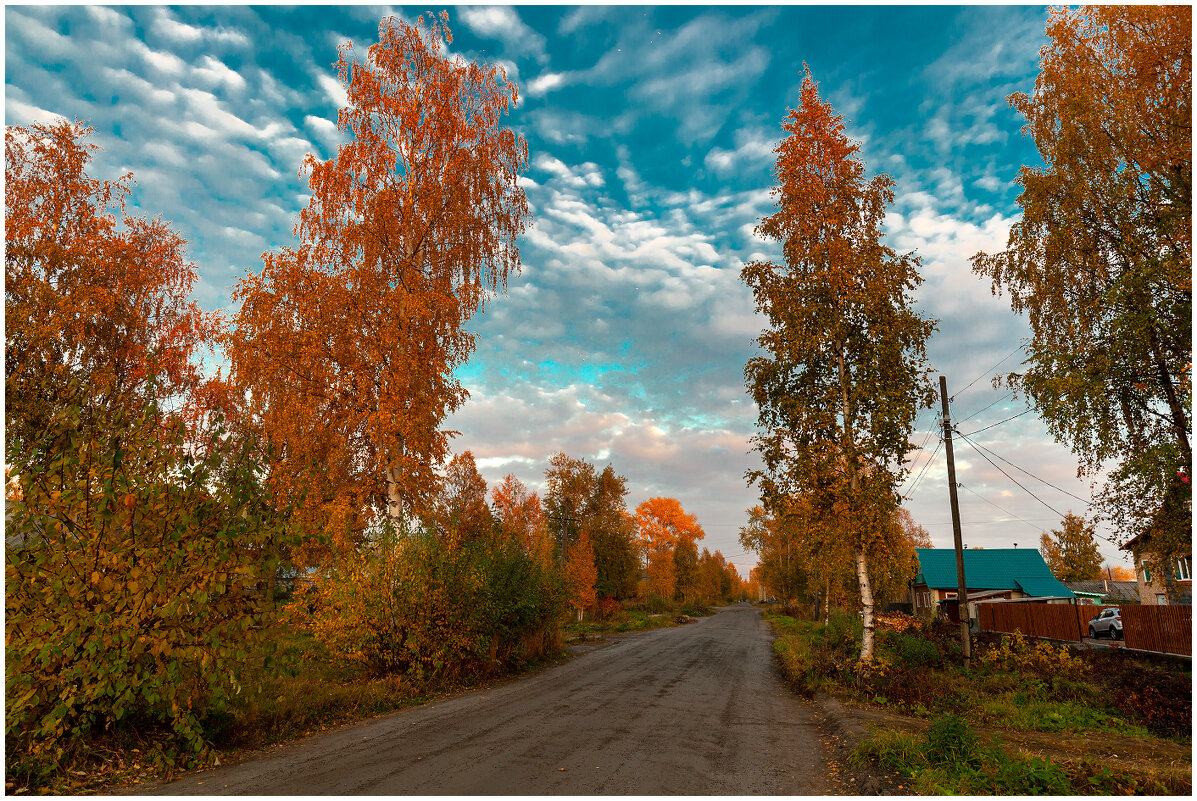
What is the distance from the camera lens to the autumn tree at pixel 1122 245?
11766mm

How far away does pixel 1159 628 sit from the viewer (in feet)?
58.3

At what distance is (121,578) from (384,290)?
8.26m

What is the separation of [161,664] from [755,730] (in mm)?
8729

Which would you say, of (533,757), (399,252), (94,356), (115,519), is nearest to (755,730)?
(533,757)

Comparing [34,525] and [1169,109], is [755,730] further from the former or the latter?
[1169,109]

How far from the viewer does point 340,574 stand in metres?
12.4

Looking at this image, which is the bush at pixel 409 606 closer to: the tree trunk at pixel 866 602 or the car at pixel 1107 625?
the tree trunk at pixel 866 602

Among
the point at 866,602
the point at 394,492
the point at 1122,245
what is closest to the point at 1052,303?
the point at 1122,245

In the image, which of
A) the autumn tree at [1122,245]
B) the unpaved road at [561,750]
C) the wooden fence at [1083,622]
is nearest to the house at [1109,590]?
the wooden fence at [1083,622]

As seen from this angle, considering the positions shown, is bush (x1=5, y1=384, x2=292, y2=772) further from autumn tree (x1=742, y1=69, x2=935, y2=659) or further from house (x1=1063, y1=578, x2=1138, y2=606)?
house (x1=1063, y1=578, x2=1138, y2=606)

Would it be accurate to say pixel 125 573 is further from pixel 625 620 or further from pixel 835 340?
pixel 625 620

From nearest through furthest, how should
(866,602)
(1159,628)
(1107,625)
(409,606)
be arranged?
(409,606), (866,602), (1159,628), (1107,625)

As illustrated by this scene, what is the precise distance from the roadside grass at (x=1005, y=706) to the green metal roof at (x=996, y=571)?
24877mm

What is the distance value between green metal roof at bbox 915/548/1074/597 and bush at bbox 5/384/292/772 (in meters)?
45.9
